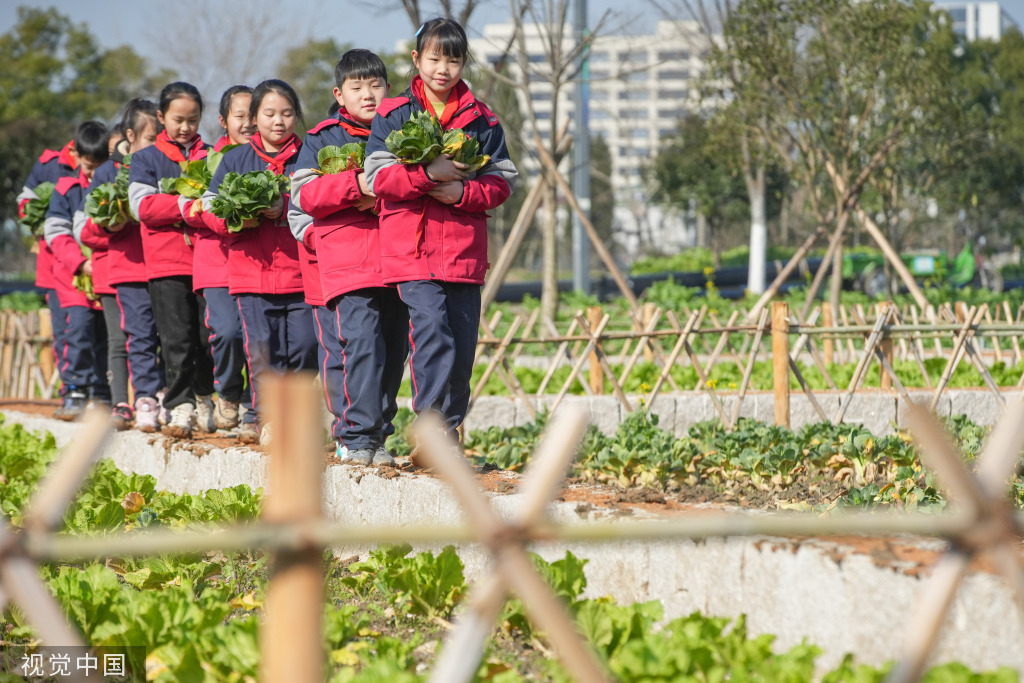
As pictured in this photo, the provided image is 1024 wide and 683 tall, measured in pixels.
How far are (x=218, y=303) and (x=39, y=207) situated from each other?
263cm

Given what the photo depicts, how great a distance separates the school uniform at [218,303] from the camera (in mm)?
5238

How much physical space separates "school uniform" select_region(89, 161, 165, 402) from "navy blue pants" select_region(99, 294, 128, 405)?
0.29m

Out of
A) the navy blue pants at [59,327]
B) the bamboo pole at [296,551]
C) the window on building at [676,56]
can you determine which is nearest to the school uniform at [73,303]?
the navy blue pants at [59,327]

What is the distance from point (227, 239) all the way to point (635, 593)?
10.1 feet

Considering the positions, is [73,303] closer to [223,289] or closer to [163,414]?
[163,414]

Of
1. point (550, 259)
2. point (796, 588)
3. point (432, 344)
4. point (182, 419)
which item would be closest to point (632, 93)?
point (550, 259)

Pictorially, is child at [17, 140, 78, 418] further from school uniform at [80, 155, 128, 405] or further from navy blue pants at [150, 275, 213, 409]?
navy blue pants at [150, 275, 213, 409]

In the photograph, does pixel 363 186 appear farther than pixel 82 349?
No

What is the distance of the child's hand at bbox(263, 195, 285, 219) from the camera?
16.4 ft

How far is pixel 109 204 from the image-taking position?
5836mm

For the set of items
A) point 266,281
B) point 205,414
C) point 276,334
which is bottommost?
point 205,414

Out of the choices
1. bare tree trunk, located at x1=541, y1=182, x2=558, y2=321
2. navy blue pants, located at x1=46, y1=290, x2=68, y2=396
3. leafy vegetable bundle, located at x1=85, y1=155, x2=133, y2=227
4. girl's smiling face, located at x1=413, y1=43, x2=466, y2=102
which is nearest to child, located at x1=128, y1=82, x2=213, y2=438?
leafy vegetable bundle, located at x1=85, y1=155, x2=133, y2=227

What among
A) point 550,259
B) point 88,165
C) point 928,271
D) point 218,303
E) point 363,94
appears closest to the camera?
point 363,94

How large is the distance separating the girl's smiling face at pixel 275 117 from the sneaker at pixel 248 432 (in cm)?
140
